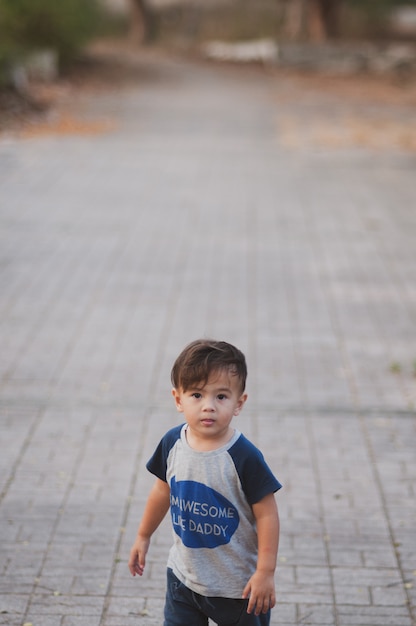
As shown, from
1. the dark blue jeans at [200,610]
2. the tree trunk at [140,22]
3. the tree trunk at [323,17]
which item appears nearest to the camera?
the dark blue jeans at [200,610]

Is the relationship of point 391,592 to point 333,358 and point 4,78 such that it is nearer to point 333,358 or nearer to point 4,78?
point 333,358

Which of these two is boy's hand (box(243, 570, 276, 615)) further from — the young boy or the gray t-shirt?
the gray t-shirt

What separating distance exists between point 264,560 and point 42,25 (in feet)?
85.5

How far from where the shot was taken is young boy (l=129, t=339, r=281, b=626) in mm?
2773

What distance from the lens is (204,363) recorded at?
276 centimetres

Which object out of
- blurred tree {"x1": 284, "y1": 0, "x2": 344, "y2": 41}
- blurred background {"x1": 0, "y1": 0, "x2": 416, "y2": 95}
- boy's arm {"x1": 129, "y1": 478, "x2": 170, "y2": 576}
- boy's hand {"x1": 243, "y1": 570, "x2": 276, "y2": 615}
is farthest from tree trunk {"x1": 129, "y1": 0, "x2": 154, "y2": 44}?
boy's hand {"x1": 243, "y1": 570, "x2": 276, "y2": 615}

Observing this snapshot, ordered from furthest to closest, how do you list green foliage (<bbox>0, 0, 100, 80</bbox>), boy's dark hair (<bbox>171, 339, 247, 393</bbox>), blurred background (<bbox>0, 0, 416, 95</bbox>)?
blurred background (<bbox>0, 0, 416, 95</bbox>) → green foliage (<bbox>0, 0, 100, 80</bbox>) → boy's dark hair (<bbox>171, 339, 247, 393</bbox>)

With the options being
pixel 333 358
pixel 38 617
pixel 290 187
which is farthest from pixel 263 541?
pixel 290 187

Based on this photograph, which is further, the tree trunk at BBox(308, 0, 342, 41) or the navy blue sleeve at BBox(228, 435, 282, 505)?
the tree trunk at BBox(308, 0, 342, 41)

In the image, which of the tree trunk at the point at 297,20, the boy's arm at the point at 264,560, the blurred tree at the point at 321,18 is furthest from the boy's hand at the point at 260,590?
the tree trunk at the point at 297,20

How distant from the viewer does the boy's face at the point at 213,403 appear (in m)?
2.76

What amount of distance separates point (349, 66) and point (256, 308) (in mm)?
26701

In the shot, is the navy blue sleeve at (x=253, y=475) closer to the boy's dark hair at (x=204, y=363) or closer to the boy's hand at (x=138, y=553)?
the boy's dark hair at (x=204, y=363)

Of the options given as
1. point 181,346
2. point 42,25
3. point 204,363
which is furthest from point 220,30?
point 204,363
